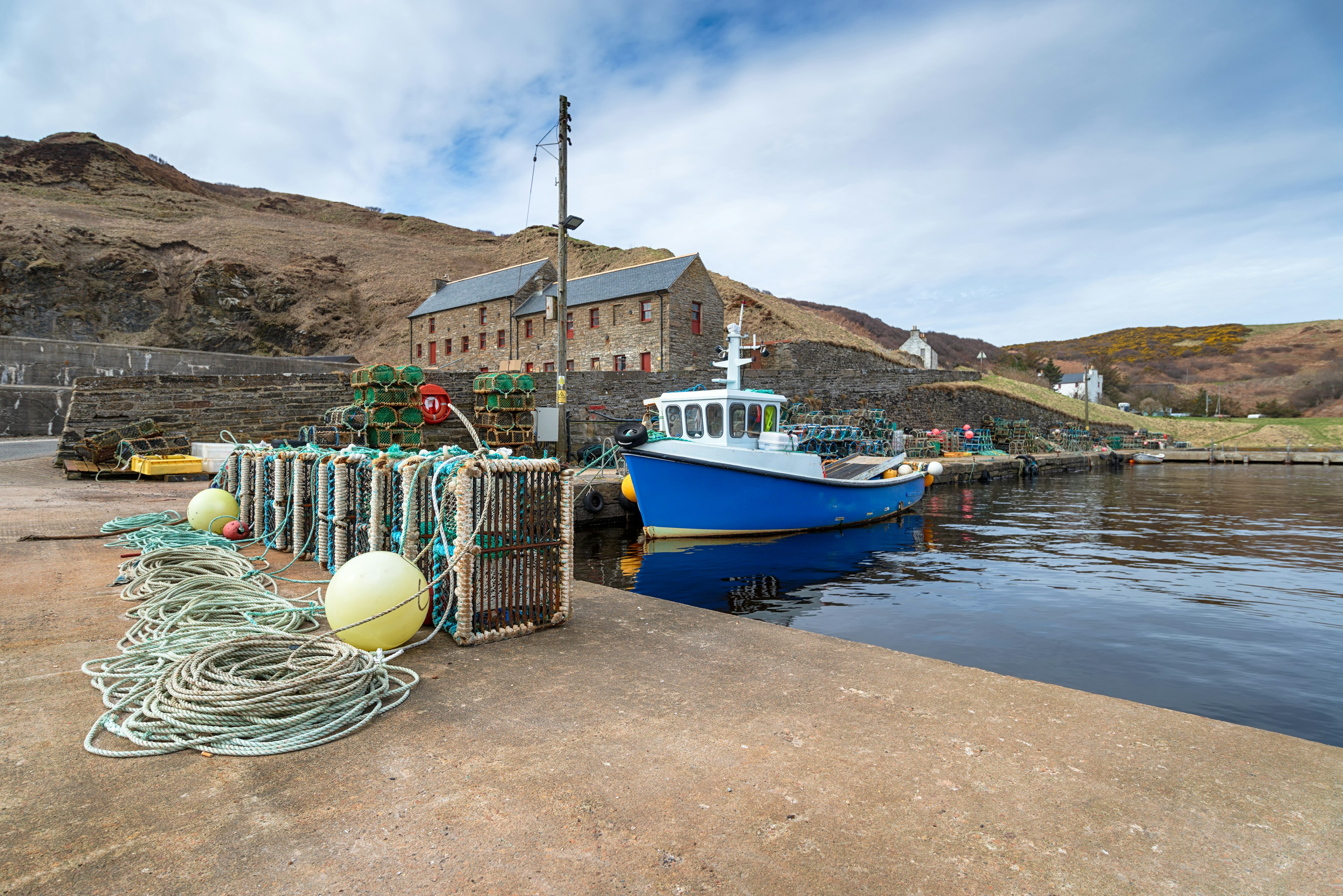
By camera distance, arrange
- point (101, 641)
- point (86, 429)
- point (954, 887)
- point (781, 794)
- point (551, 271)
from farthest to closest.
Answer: point (551, 271), point (86, 429), point (101, 641), point (781, 794), point (954, 887)

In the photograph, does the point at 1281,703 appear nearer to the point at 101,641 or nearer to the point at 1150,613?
the point at 1150,613

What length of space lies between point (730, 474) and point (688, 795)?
8.52 meters

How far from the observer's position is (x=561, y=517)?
3830 millimetres

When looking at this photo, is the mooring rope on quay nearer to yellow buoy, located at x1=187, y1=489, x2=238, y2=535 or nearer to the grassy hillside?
yellow buoy, located at x1=187, y1=489, x2=238, y2=535

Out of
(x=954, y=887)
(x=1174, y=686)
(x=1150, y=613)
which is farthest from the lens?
(x=1150, y=613)

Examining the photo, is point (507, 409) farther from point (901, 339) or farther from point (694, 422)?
point (901, 339)

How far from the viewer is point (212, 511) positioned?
20.6 feet

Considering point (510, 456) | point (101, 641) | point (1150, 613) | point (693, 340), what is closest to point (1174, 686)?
point (1150, 613)

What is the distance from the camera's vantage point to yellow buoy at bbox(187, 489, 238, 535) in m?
6.25

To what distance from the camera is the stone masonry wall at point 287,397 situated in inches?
523

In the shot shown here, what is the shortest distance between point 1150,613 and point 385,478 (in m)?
7.19

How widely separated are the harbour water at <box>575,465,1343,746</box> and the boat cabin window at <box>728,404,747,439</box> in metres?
1.78

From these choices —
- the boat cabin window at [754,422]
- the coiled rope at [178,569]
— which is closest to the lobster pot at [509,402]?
the boat cabin window at [754,422]

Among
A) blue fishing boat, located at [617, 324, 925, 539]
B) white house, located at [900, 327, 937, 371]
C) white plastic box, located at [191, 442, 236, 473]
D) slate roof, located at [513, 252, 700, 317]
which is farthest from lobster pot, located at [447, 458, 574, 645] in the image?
white house, located at [900, 327, 937, 371]
